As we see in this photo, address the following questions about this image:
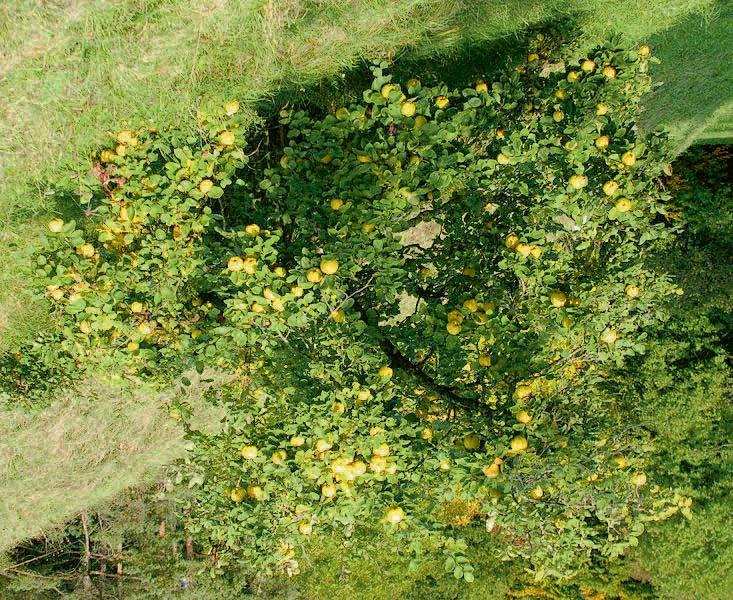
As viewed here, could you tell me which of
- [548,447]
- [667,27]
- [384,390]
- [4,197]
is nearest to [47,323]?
[4,197]

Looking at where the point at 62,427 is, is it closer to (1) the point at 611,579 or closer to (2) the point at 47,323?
(2) the point at 47,323

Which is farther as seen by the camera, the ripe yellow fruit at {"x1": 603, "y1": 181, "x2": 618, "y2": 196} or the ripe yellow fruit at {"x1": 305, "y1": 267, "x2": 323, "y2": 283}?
the ripe yellow fruit at {"x1": 603, "y1": 181, "x2": 618, "y2": 196}

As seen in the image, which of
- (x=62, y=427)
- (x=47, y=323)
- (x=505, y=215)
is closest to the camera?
(x=505, y=215)

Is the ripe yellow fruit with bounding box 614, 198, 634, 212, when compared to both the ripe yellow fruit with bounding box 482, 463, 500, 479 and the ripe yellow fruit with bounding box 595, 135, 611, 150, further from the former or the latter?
the ripe yellow fruit with bounding box 482, 463, 500, 479

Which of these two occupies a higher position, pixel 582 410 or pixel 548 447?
pixel 548 447

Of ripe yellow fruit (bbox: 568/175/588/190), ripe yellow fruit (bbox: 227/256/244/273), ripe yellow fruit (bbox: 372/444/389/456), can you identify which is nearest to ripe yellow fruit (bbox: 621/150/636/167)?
ripe yellow fruit (bbox: 568/175/588/190)
